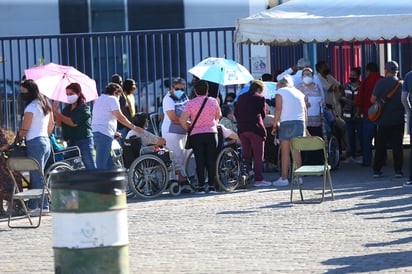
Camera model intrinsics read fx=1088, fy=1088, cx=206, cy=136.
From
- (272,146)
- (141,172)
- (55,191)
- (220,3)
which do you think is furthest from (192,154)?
(220,3)

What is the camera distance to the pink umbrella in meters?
16.0

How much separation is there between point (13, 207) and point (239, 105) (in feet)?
13.3

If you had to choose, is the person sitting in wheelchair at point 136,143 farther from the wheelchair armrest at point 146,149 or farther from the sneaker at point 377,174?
the sneaker at point 377,174

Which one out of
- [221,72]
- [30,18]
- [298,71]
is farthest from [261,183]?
[30,18]

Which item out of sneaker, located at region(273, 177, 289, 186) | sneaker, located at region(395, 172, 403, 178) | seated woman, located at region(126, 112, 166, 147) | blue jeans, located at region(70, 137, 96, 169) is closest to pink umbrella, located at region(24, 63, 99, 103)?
seated woman, located at region(126, 112, 166, 147)

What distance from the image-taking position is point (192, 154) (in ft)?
52.9

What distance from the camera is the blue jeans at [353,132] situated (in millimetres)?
19561

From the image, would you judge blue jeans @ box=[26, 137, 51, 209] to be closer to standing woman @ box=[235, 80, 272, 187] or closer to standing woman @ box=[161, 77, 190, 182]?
standing woman @ box=[161, 77, 190, 182]

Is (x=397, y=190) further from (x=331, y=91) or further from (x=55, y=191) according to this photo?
(x=55, y=191)

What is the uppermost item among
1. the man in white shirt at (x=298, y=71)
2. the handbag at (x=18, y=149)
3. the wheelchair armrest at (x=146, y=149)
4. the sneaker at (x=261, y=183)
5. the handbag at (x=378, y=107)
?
the man in white shirt at (x=298, y=71)

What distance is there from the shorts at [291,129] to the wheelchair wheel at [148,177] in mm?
1969

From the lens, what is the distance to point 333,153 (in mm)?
18594

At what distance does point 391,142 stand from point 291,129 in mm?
1987

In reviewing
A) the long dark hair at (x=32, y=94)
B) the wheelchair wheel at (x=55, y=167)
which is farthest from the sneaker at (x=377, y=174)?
the long dark hair at (x=32, y=94)
